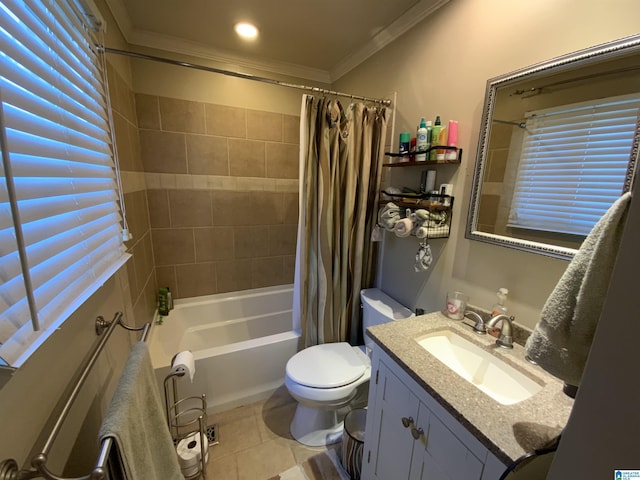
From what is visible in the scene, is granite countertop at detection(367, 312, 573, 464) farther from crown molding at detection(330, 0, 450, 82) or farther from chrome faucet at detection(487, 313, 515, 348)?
crown molding at detection(330, 0, 450, 82)

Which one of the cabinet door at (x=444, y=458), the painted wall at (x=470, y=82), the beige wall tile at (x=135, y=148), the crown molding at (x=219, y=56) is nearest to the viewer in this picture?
the cabinet door at (x=444, y=458)

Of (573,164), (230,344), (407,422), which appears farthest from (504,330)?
(230,344)

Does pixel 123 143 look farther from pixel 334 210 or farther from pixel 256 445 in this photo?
pixel 256 445

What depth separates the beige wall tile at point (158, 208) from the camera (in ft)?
6.79

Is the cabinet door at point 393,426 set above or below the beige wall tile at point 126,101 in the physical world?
below

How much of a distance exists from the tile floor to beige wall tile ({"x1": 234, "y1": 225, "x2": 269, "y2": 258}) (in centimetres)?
122

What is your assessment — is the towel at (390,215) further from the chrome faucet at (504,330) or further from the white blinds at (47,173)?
the white blinds at (47,173)

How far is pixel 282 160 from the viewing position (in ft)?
8.05

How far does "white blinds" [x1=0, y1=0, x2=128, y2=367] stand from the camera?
0.56m

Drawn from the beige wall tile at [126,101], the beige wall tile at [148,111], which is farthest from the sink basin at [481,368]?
the beige wall tile at [148,111]

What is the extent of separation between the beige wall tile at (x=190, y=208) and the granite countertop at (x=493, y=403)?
178 cm

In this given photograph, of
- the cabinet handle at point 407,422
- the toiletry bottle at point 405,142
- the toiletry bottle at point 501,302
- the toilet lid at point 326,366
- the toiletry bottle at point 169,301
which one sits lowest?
the toilet lid at point 326,366

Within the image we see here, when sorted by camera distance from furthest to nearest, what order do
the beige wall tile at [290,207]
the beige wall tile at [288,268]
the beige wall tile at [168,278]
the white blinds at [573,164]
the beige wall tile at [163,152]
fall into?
1. the beige wall tile at [288,268]
2. the beige wall tile at [290,207]
3. the beige wall tile at [168,278]
4. the beige wall tile at [163,152]
5. the white blinds at [573,164]

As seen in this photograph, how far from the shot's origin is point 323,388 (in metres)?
1.38
